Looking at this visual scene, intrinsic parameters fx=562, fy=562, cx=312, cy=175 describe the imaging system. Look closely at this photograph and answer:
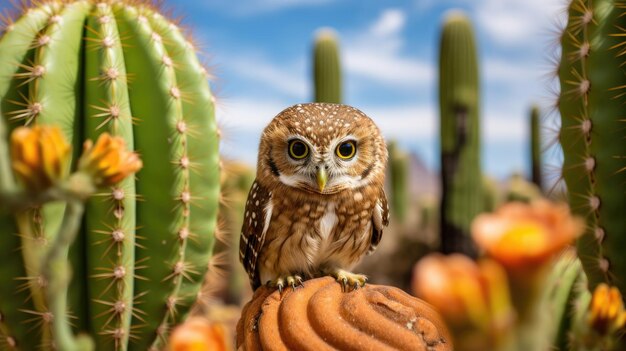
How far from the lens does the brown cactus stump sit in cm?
104

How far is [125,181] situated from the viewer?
1613mm

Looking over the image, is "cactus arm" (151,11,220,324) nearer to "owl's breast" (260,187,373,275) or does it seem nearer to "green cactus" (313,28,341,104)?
"owl's breast" (260,187,373,275)

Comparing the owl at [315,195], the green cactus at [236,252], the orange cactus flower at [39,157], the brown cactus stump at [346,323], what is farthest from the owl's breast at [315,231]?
the green cactus at [236,252]

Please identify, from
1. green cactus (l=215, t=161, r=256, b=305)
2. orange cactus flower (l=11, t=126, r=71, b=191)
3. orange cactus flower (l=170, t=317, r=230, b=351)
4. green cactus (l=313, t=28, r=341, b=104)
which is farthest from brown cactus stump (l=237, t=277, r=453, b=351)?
green cactus (l=313, t=28, r=341, b=104)

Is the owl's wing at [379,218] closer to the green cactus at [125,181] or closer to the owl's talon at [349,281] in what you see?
the owl's talon at [349,281]

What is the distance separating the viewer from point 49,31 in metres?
1.63

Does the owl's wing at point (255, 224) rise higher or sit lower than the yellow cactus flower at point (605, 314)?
lower

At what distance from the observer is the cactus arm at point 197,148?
1807 millimetres

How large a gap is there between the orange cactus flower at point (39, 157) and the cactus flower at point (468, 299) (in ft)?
1.11

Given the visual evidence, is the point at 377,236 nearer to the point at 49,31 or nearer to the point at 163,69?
the point at 163,69

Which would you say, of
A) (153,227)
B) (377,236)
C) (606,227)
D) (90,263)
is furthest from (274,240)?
(606,227)

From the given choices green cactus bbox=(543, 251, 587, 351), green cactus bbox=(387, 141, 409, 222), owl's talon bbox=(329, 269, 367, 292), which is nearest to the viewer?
owl's talon bbox=(329, 269, 367, 292)

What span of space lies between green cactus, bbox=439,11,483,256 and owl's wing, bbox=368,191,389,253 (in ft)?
13.0

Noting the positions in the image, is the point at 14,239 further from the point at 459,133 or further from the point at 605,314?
the point at 459,133
